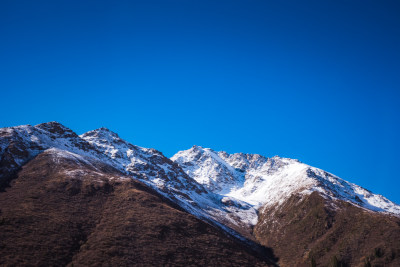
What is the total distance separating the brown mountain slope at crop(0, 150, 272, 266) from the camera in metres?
64.9

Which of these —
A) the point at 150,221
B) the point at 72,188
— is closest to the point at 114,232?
the point at 150,221

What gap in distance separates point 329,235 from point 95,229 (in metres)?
98.9

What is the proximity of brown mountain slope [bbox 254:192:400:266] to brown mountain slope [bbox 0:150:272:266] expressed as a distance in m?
38.3

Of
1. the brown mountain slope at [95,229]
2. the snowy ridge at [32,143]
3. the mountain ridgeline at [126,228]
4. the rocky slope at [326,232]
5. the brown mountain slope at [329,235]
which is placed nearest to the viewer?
the brown mountain slope at [95,229]

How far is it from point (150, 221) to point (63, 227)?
81.1ft

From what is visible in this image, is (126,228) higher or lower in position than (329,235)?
lower

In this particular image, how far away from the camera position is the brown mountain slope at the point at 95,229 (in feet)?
213

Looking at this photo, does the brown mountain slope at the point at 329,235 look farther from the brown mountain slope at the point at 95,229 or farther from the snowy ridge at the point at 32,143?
the snowy ridge at the point at 32,143

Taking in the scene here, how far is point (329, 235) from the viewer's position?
12338 cm

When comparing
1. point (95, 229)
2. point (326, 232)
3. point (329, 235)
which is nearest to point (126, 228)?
point (95, 229)

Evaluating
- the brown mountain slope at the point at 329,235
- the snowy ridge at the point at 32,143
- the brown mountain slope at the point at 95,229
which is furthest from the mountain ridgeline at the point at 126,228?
the snowy ridge at the point at 32,143

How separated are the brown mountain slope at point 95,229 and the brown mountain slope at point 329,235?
126 feet

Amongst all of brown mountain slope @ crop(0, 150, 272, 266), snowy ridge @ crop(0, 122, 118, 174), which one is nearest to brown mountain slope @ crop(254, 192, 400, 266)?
brown mountain slope @ crop(0, 150, 272, 266)

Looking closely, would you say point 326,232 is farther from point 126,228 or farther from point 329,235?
point 126,228
